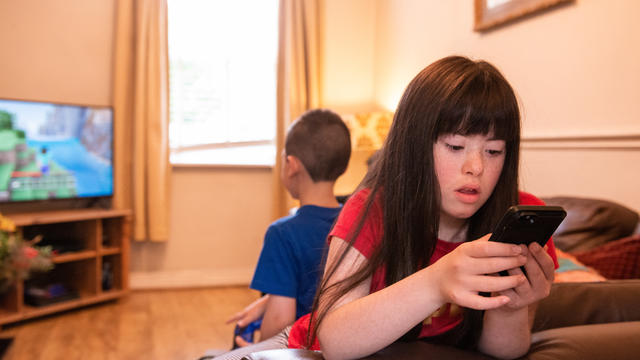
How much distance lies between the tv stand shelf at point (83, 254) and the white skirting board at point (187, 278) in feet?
1.17

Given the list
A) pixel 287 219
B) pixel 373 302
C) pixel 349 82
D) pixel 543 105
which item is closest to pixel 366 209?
pixel 373 302

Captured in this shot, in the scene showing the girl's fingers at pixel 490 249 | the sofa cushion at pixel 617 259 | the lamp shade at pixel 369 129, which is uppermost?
the lamp shade at pixel 369 129

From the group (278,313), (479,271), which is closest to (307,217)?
(278,313)

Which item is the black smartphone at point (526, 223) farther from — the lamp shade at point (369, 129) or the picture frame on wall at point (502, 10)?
the lamp shade at point (369, 129)

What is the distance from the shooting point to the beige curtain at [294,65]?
376 cm

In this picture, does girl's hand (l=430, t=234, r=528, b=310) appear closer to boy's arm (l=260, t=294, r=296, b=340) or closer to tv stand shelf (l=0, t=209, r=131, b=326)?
boy's arm (l=260, t=294, r=296, b=340)

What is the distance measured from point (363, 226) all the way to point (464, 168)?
170mm

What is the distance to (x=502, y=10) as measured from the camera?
2496mm

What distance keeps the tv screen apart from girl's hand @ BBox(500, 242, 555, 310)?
2.95m

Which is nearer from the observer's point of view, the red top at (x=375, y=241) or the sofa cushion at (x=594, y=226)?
the red top at (x=375, y=241)

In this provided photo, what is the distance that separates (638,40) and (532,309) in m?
1.47

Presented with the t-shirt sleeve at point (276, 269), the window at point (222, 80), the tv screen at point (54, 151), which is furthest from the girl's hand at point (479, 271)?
the window at point (222, 80)

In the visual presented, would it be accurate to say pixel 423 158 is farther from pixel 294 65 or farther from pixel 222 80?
pixel 222 80

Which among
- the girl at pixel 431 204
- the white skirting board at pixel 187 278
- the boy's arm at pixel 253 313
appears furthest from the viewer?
the white skirting board at pixel 187 278
